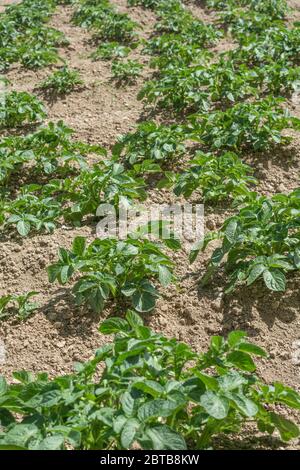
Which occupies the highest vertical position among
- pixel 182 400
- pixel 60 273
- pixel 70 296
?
pixel 182 400

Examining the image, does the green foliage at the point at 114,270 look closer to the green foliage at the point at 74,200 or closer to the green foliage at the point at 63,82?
the green foliage at the point at 74,200

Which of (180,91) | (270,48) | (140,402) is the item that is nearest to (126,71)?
(180,91)

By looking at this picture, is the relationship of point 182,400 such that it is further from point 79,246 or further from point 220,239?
point 220,239

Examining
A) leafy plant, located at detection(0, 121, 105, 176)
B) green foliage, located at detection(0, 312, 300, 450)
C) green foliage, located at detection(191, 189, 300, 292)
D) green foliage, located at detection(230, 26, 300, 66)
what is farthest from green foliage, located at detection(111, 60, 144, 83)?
green foliage, located at detection(0, 312, 300, 450)

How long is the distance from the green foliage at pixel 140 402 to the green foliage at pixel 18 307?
2.61 feet

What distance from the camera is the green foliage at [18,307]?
3.21m

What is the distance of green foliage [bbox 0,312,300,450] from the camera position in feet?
6.51

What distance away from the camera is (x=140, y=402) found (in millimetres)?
2047

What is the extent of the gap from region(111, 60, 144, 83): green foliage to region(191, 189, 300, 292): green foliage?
2.75 metres

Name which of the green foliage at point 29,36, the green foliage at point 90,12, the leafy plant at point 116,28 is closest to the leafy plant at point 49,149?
the green foliage at point 29,36

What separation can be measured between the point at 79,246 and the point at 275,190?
1.55 metres

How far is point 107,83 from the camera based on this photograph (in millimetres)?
5594

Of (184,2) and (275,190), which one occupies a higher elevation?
(184,2)

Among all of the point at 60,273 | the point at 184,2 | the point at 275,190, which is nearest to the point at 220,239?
the point at 275,190
